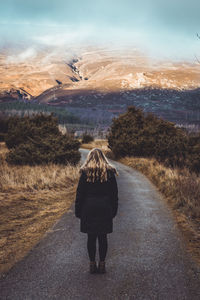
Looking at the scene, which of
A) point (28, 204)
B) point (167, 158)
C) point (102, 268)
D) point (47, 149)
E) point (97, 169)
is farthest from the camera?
point (167, 158)

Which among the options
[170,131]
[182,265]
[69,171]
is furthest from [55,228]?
[170,131]

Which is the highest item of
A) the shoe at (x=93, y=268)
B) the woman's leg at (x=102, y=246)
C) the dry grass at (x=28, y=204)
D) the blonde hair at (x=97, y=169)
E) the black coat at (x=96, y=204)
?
the blonde hair at (x=97, y=169)

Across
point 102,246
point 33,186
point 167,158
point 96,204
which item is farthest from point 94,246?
point 167,158

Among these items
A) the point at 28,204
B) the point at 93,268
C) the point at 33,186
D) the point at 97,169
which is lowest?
the point at 28,204

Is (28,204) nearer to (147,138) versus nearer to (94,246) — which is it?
(94,246)

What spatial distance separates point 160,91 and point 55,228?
180316 mm

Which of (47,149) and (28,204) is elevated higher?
(47,149)

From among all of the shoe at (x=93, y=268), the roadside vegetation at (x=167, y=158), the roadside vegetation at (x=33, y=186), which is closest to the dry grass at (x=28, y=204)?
the roadside vegetation at (x=33, y=186)

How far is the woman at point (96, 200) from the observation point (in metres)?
3.85

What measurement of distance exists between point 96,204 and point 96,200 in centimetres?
6

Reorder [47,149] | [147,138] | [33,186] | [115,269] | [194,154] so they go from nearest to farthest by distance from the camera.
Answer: [115,269]
[33,186]
[47,149]
[194,154]
[147,138]

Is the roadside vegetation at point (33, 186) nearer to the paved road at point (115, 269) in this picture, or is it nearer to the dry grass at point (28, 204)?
the dry grass at point (28, 204)

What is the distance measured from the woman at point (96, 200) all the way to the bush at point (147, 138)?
13666 millimetres

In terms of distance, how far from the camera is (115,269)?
13.3ft
